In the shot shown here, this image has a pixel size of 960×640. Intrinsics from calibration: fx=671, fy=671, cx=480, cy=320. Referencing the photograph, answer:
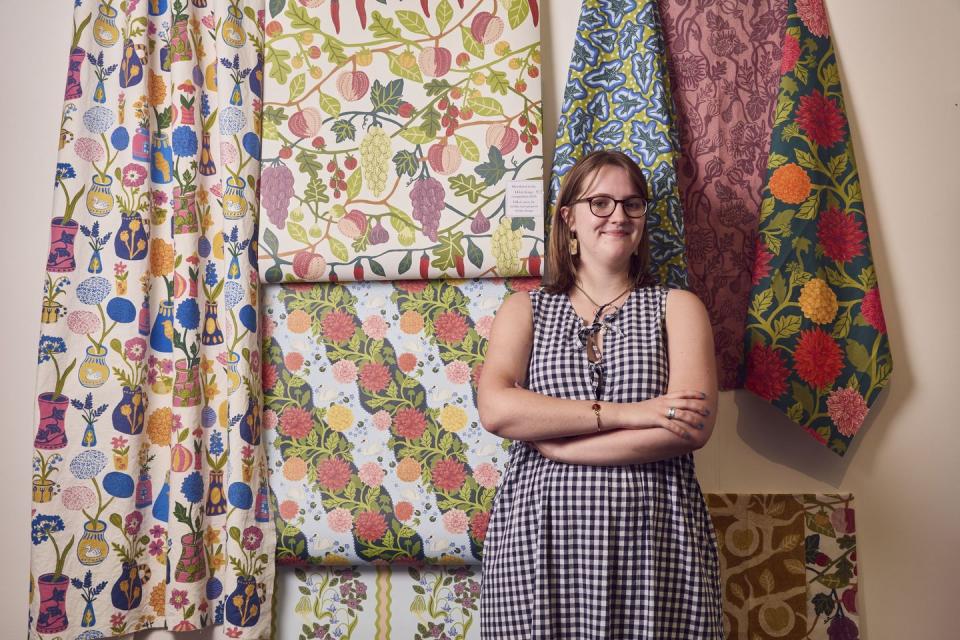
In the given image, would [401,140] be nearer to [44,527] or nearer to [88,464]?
[88,464]

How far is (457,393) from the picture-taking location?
1.75 metres

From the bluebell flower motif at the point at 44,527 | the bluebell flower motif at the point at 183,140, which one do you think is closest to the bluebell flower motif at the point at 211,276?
the bluebell flower motif at the point at 183,140

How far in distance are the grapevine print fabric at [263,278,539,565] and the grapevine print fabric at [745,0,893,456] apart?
61 cm

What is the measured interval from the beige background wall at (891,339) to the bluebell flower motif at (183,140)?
0.40 metres

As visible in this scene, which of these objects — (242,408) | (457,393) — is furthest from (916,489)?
(242,408)

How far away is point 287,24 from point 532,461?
1.33 metres

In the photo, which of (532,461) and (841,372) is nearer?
(532,461)

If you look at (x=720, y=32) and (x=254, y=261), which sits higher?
(x=720, y=32)

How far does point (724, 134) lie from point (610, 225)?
0.57m

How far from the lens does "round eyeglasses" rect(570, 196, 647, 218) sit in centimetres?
145

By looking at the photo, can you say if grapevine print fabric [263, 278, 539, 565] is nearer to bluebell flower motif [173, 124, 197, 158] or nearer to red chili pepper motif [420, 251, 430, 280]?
red chili pepper motif [420, 251, 430, 280]

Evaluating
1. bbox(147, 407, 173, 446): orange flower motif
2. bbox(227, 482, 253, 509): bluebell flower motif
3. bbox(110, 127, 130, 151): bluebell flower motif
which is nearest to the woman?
bbox(227, 482, 253, 509): bluebell flower motif

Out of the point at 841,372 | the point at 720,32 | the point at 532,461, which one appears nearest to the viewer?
the point at 532,461

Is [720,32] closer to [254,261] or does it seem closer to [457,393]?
[457,393]
